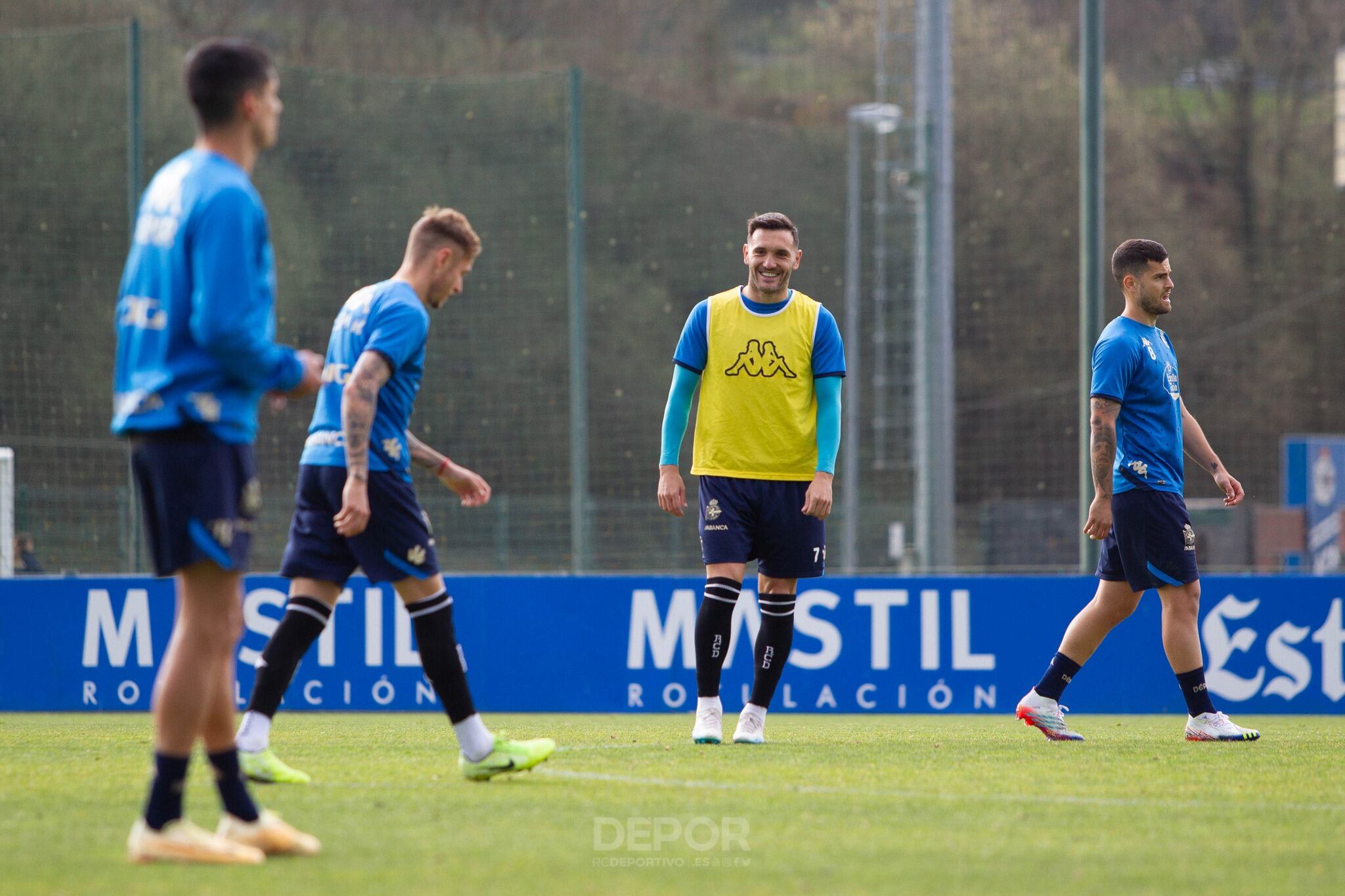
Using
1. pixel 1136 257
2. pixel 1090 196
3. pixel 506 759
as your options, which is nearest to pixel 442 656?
pixel 506 759

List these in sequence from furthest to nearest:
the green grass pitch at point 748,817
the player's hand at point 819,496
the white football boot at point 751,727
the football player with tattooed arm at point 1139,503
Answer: the football player with tattooed arm at point 1139,503
the white football boot at point 751,727
the player's hand at point 819,496
the green grass pitch at point 748,817

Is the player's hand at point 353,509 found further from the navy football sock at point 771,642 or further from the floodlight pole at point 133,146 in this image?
the floodlight pole at point 133,146

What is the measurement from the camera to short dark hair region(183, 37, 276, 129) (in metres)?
3.91

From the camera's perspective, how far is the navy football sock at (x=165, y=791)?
3707mm

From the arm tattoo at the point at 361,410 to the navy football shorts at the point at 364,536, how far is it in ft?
0.53

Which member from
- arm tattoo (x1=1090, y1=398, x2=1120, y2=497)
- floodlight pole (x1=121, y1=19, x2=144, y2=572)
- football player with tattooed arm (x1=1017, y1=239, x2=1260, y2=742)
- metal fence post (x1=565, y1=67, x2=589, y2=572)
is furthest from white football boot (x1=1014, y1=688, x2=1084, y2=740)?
floodlight pole (x1=121, y1=19, x2=144, y2=572)

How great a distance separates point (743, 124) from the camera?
2209 centimetres

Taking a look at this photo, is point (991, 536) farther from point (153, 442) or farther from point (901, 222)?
point (153, 442)

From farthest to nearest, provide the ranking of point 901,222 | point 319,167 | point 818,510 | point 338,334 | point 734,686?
point 901,222 → point 319,167 → point 734,686 → point 818,510 → point 338,334

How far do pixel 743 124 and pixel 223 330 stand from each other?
18.9m

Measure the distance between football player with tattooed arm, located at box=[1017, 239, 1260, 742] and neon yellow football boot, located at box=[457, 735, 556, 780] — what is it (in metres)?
2.62

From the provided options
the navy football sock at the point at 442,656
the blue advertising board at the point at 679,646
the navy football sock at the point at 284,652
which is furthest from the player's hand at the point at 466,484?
the blue advertising board at the point at 679,646

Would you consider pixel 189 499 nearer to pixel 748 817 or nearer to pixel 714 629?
pixel 748 817

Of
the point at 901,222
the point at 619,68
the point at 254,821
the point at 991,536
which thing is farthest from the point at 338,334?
the point at 619,68
